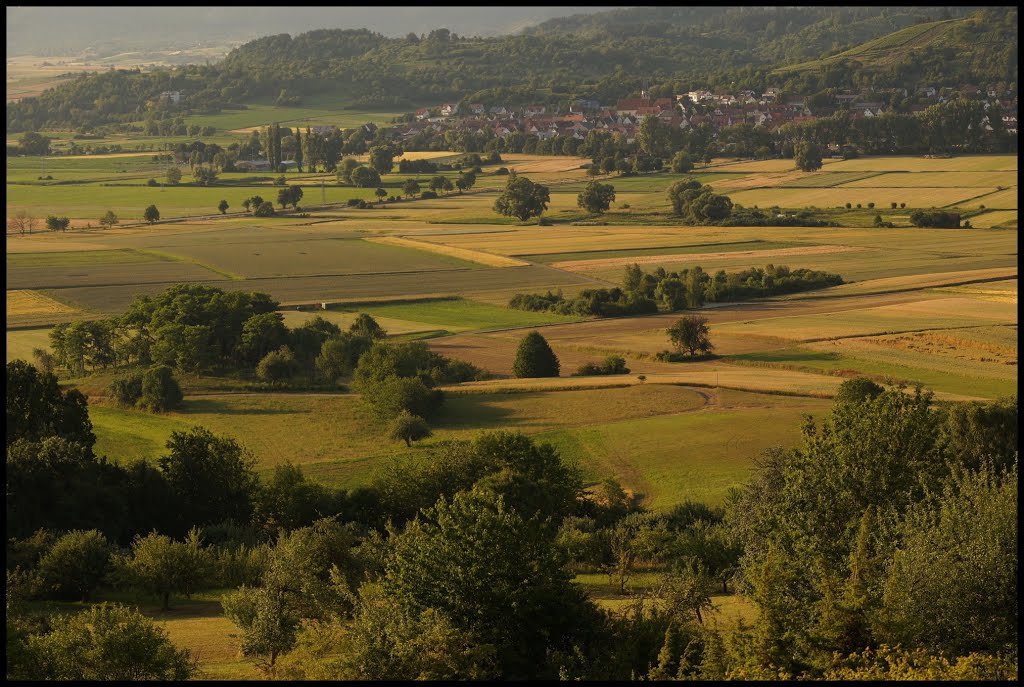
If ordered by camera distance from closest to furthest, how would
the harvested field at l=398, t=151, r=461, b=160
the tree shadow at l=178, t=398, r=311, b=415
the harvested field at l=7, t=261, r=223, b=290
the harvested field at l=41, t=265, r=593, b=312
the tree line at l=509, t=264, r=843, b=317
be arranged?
the tree shadow at l=178, t=398, r=311, b=415 → the tree line at l=509, t=264, r=843, b=317 → the harvested field at l=41, t=265, r=593, b=312 → the harvested field at l=7, t=261, r=223, b=290 → the harvested field at l=398, t=151, r=461, b=160

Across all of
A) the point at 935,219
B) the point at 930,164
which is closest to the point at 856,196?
the point at 935,219

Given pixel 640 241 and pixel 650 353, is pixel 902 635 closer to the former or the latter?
pixel 650 353

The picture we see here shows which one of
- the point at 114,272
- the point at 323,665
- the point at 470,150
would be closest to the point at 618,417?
the point at 323,665

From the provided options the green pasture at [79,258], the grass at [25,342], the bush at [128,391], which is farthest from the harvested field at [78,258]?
the bush at [128,391]

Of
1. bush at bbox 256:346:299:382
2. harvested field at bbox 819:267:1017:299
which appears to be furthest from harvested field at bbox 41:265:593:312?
bush at bbox 256:346:299:382

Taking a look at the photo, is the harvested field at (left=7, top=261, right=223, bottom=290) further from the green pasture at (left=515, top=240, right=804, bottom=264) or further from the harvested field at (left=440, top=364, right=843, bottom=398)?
the harvested field at (left=440, top=364, right=843, bottom=398)
